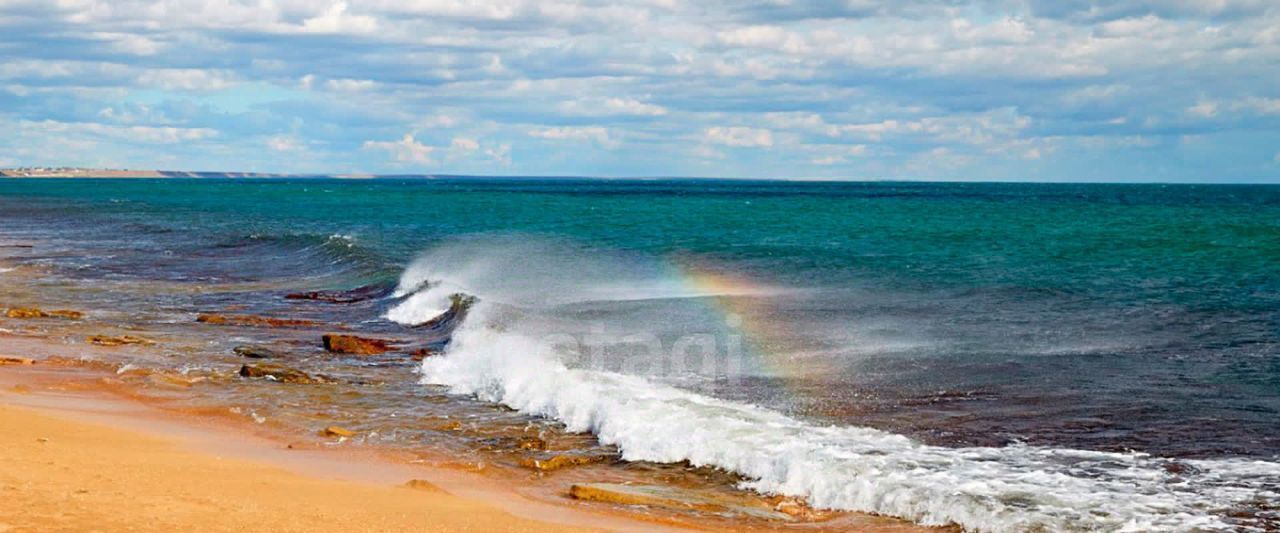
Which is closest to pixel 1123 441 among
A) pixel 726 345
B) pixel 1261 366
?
pixel 1261 366

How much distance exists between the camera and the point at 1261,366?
20.0 m

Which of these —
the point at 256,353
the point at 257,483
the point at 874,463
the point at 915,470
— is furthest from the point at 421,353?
the point at 915,470

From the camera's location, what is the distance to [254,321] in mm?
27250

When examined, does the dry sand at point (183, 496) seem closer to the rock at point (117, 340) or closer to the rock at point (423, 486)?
the rock at point (423, 486)

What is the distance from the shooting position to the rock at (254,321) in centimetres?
2697

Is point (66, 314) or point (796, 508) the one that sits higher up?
point (796, 508)

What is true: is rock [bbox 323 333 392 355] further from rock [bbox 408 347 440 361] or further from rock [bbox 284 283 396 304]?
rock [bbox 284 283 396 304]

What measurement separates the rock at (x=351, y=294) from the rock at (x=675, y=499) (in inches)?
823

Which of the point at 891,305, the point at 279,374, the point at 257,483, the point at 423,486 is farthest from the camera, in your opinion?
the point at 891,305

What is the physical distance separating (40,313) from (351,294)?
27.7 ft

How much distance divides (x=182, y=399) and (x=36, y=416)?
2779mm

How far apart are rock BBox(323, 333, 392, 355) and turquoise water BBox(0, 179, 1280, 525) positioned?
276 cm

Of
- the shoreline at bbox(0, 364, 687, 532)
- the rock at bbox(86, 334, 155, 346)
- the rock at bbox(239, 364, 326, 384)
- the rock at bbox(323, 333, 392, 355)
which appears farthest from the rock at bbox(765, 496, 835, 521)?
the rock at bbox(86, 334, 155, 346)

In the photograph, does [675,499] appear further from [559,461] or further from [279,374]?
[279,374]
